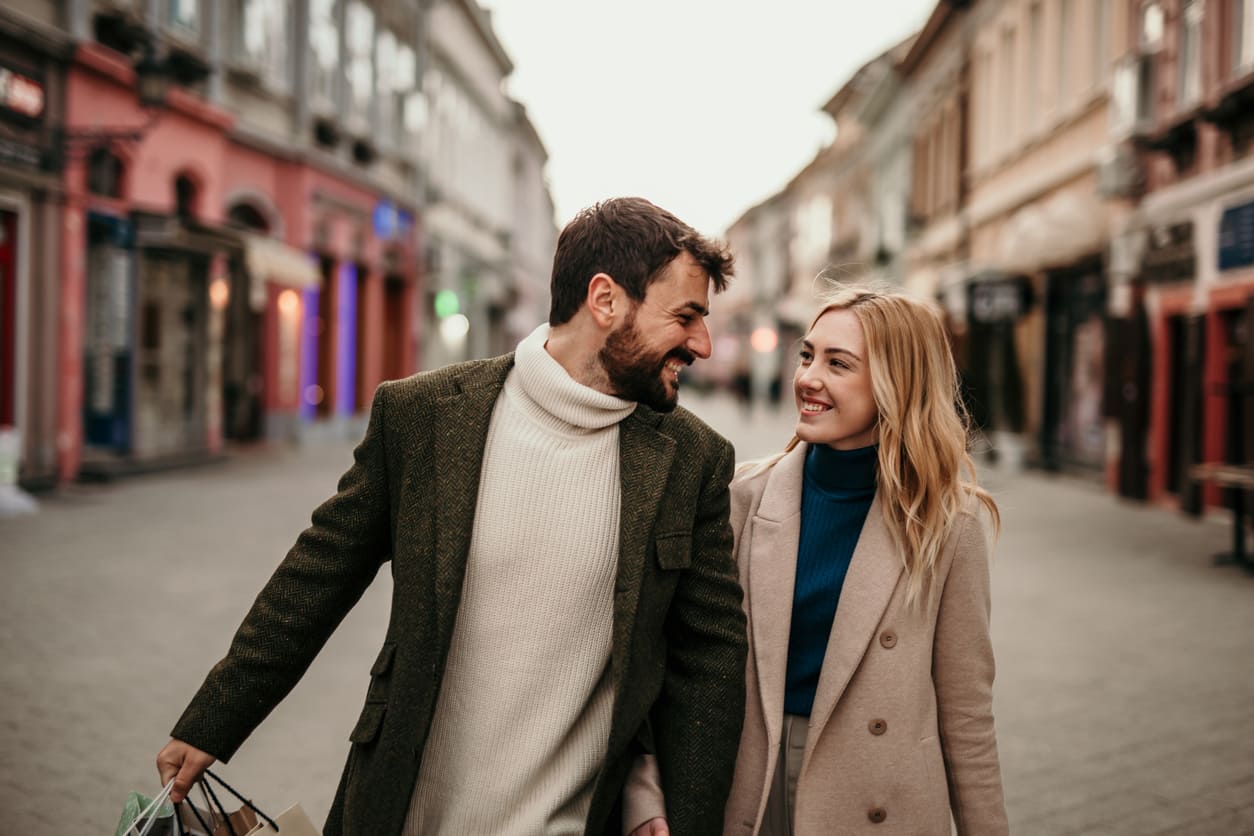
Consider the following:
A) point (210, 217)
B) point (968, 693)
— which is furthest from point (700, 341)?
point (210, 217)

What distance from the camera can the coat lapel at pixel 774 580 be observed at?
2510 mm

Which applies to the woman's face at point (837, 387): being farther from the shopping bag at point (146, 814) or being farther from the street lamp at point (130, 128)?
the street lamp at point (130, 128)

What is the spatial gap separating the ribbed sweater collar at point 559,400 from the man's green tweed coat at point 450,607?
0.05m

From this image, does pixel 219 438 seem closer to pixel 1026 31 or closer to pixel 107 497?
pixel 107 497

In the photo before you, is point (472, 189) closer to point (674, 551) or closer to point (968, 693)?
point (968, 693)

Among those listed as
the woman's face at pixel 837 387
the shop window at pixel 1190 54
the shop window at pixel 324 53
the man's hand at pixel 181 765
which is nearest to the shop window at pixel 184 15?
the shop window at pixel 324 53

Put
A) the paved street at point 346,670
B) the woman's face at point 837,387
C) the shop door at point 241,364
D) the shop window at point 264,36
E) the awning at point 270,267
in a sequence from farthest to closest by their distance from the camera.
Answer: the shop door at point 241,364 → the shop window at point 264,36 → the awning at point 270,267 → the paved street at point 346,670 → the woman's face at point 837,387

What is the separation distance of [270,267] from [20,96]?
5556 millimetres

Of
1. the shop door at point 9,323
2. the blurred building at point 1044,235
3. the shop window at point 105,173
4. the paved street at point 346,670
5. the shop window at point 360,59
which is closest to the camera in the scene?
the paved street at point 346,670

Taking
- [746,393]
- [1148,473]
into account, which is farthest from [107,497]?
[746,393]

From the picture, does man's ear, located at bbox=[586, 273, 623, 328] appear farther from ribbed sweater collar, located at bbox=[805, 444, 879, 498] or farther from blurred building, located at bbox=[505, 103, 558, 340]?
blurred building, located at bbox=[505, 103, 558, 340]

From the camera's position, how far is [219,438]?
1856 centimetres

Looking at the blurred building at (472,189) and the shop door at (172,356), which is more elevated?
the blurred building at (472,189)

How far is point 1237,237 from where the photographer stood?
12984mm
